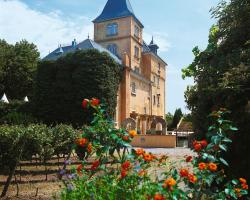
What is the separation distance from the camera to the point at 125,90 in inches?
1661

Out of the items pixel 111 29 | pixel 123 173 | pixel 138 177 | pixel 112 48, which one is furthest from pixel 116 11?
pixel 123 173

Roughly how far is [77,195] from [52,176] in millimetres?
10201

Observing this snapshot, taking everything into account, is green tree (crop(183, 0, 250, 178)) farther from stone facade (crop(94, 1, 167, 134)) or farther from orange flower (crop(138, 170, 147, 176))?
stone facade (crop(94, 1, 167, 134))

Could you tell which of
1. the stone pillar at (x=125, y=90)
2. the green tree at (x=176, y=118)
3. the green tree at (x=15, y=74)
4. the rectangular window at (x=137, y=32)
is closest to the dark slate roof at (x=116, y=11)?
the rectangular window at (x=137, y=32)

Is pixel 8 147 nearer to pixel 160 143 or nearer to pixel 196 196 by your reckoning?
pixel 196 196

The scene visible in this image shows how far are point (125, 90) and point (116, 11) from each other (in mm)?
16325

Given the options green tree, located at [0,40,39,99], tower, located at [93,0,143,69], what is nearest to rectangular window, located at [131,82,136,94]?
tower, located at [93,0,143,69]

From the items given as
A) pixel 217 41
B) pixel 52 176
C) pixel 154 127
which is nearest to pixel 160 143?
pixel 154 127

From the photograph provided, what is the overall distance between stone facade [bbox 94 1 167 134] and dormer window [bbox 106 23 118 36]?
22cm

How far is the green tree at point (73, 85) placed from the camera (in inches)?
1359

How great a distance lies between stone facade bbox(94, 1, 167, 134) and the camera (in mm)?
43094

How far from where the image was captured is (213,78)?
7211mm

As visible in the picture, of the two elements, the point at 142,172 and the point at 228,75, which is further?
the point at 228,75

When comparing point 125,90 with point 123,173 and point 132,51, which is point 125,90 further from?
point 123,173
